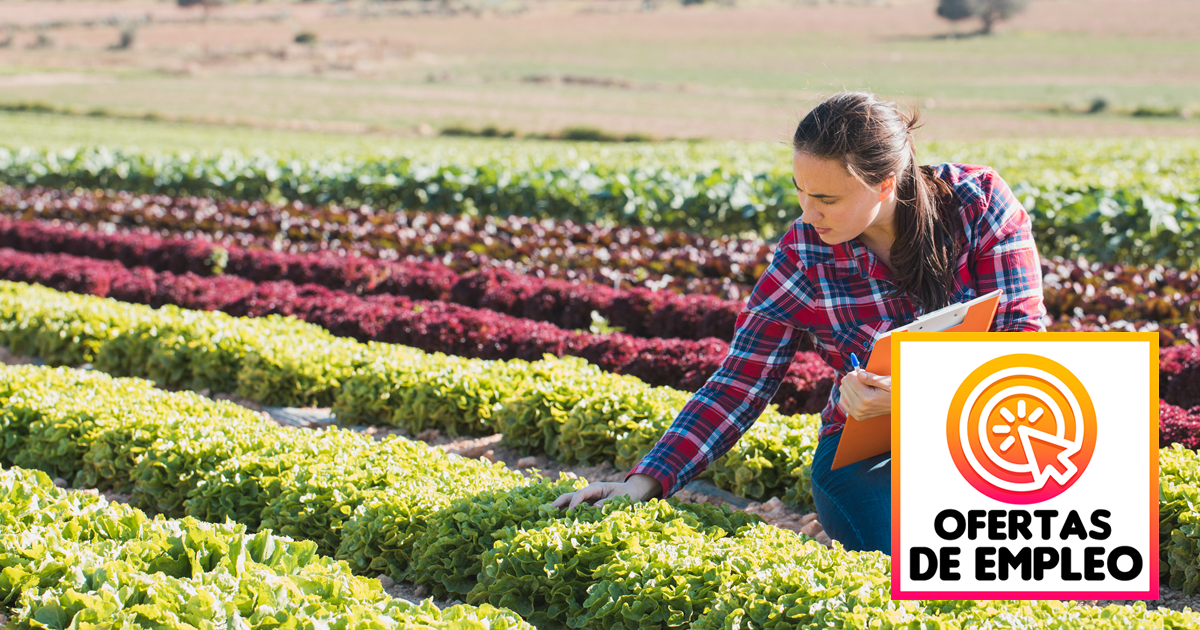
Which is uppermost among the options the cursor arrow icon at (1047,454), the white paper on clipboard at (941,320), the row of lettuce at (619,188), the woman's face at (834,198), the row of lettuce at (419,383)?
the woman's face at (834,198)

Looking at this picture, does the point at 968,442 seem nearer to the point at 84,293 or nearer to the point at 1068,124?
the point at 84,293

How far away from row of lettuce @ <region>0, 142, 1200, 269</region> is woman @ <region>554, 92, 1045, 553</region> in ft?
30.4

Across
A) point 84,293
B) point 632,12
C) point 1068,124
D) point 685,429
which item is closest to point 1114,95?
point 1068,124

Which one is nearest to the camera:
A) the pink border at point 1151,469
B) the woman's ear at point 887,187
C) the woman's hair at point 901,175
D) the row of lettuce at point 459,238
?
the pink border at point 1151,469

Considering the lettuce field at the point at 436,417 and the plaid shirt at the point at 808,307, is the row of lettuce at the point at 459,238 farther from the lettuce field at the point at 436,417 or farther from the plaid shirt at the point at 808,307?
the plaid shirt at the point at 808,307

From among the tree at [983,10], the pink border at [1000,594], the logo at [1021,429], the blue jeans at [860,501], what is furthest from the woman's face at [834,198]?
the tree at [983,10]

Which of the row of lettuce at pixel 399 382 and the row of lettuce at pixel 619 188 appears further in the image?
the row of lettuce at pixel 619 188

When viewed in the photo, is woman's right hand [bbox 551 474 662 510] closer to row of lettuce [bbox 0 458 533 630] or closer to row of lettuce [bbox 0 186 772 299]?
row of lettuce [bbox 0 458 533 630]

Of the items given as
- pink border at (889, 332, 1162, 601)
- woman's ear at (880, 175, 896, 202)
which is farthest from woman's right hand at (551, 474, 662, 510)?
pink border at (889, 332, 1162, 601)

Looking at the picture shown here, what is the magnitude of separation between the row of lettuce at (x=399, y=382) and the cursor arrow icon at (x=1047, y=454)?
2.43 m

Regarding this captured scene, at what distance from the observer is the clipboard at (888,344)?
2.46m

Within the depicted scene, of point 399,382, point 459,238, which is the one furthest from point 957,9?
point 399,382

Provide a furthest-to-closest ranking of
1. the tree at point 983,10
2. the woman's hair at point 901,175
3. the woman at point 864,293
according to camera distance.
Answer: the tree at point 983,10 < the woman at point 864,293 < the woman's hair at point 901,175

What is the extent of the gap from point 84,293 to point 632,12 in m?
95.8
